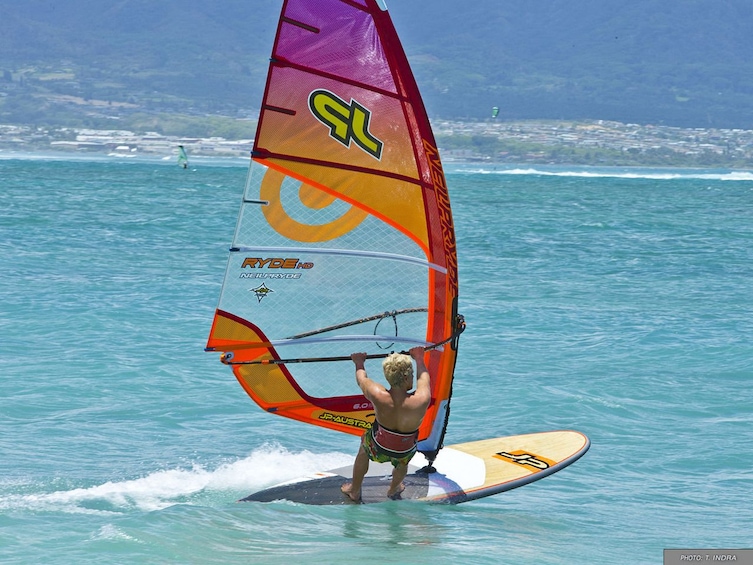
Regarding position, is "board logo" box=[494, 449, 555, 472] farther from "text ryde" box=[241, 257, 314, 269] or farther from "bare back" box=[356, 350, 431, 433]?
"text ryde" box=[241, 257, 314, 269]

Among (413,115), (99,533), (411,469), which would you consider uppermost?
(413,115)

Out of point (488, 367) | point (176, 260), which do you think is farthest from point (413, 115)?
point (176, 260)

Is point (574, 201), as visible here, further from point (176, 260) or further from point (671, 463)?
point (671, 463)

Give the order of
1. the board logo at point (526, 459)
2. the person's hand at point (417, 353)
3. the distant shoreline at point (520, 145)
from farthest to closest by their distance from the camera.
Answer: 1. the distant shoreline at point (520, 145)
2. the board logo at point (526, 459)
3. the person's hand at point (417, 353)

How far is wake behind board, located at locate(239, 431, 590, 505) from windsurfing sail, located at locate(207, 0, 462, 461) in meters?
0.36

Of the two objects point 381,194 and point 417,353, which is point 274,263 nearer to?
point 381,194

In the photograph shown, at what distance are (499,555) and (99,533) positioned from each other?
231 cm

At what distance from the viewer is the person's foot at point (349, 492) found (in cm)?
695

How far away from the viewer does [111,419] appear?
9453 millimetres

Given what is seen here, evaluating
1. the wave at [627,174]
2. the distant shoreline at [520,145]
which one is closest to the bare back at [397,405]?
the wave at [627,174]

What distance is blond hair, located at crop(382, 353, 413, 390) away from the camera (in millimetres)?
6352

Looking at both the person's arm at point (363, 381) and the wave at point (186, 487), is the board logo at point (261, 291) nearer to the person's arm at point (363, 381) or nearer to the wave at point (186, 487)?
the person's arm at point (363, 381)

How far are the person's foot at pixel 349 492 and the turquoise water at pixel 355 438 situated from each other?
0.24 ft

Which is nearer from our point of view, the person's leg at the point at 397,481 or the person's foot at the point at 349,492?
the person's leg at the point at 397,481
